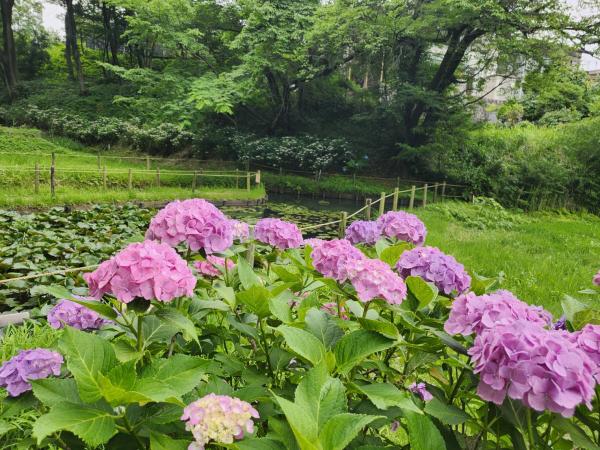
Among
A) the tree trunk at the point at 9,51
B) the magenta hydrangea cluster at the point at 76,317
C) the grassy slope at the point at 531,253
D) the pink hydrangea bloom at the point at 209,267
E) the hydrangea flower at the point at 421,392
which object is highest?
the tree trunk at the point at 9,51

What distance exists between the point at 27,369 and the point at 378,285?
0.96 meters

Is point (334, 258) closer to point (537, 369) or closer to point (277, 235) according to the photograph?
point (277, 235)

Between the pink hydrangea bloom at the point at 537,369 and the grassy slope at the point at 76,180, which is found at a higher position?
the pink hydrangea bloom at the point at 537,369

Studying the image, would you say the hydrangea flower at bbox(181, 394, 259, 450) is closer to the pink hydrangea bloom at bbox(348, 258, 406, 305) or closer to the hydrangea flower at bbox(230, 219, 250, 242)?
the pink hydrangea bloom at bbox(348, 258, 406, 305)

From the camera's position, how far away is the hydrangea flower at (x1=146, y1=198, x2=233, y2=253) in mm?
1545

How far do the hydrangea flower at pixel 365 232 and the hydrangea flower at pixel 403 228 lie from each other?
43 millimetres

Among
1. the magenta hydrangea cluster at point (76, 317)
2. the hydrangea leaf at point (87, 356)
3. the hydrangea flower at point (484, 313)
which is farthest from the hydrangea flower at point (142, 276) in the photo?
the hydrangea flower at point (484, 313)

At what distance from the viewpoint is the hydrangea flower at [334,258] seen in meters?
1.53

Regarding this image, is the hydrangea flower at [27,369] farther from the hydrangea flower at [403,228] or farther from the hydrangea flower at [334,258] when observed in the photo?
the hydrangea flower at [403,228]

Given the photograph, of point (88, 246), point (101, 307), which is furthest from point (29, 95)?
point (101, 307)

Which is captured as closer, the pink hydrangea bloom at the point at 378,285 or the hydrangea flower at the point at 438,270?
the pink hydrangea bloom at the point at 378,285

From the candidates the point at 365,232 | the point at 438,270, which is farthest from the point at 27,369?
the point at 365,232

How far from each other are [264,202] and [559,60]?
10087 millimetres

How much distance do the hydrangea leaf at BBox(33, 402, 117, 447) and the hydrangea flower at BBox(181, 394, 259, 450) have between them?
18 centimetres
